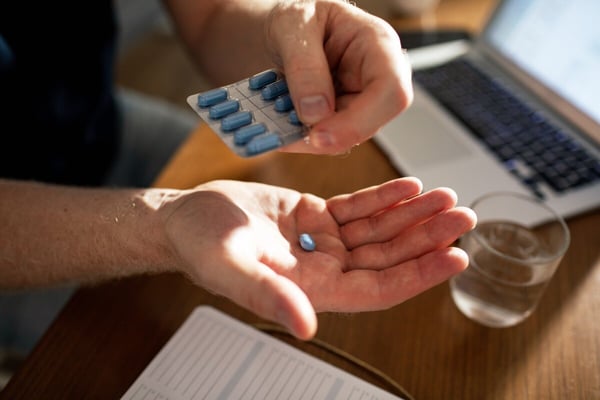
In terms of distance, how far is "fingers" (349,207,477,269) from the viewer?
48 centimetres

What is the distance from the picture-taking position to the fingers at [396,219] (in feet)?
1.66

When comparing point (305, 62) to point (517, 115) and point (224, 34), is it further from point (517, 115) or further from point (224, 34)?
point (517, 115)

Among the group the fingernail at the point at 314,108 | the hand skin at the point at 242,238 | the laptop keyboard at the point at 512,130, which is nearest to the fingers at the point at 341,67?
the fingernail at the point at 314,108

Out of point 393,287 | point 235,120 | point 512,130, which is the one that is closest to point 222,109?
point 235,120

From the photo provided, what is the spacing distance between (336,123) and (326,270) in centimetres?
14

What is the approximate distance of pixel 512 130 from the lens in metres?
0.78

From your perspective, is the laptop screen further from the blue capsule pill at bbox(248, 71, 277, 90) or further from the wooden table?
the blue capsule pill at bbox(248, 71, 277, 90)

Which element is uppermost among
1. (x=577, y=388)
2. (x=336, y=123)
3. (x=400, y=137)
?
(x=336, y=123)

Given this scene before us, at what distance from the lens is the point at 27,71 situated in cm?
76

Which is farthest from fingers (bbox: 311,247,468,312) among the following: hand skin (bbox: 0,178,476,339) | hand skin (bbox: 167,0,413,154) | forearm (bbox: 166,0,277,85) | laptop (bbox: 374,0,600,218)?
forearm (bbox: 166,0,277,85)

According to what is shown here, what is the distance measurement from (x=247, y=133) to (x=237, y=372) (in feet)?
0.76

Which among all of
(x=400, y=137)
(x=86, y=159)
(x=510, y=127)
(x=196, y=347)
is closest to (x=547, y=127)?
(x=510, y=127)

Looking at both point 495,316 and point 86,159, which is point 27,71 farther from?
point 495,316

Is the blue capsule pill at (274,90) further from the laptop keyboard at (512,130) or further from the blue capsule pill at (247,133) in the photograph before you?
the laptop keyboard at (512,130)
